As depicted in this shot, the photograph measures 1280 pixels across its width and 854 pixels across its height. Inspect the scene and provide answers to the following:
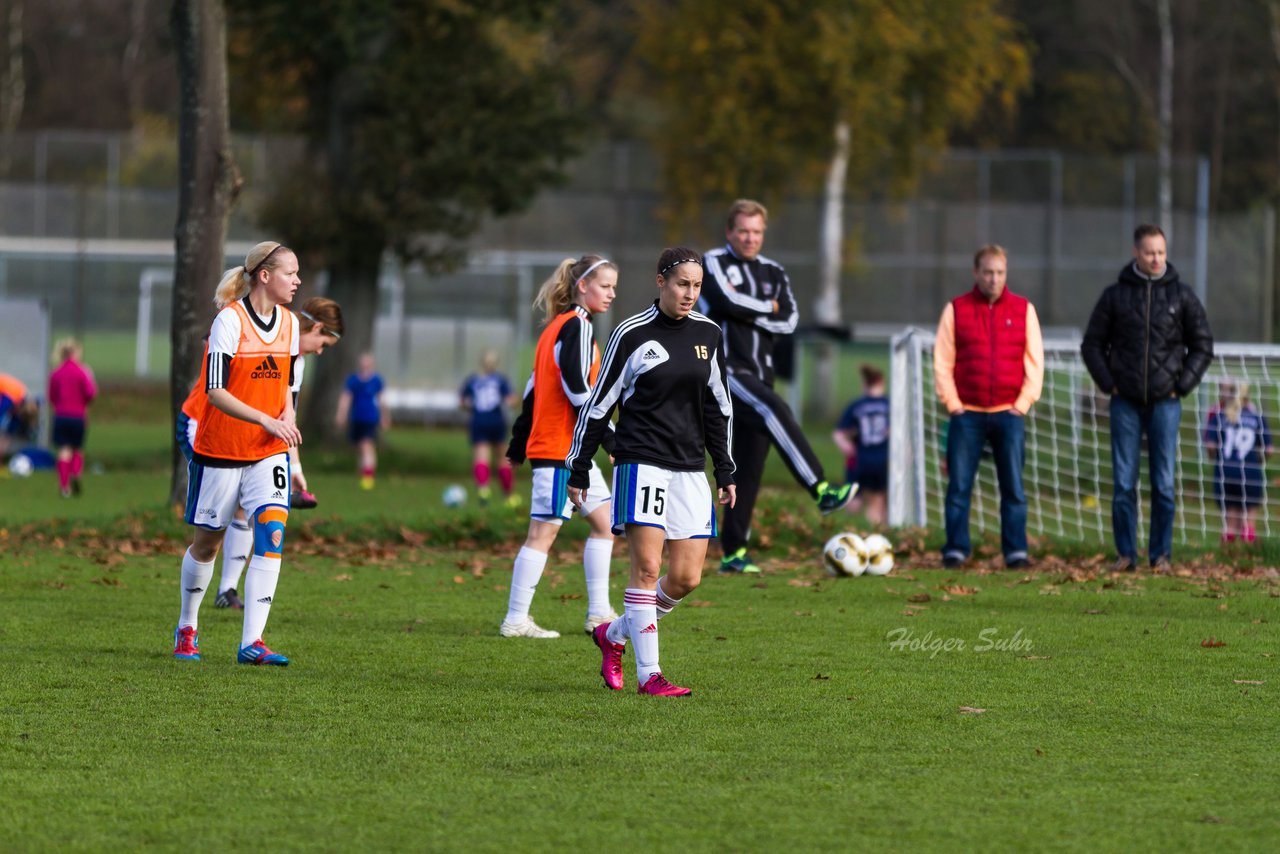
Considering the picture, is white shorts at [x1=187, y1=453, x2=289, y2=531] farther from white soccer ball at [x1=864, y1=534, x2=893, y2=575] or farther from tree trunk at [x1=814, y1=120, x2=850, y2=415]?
tree trunk at [x1=814, y1=120, x2=850, y2=415]

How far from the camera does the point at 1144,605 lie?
9250 mm

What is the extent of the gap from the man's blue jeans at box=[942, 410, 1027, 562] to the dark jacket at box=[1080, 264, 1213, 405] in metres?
0.67

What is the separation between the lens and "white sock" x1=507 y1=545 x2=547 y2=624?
836 cm

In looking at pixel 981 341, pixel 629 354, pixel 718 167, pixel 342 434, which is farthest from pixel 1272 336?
pixel 629 354

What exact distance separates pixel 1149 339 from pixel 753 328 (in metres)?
2.45

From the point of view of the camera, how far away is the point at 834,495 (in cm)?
989

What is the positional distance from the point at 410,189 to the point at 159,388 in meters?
15.0

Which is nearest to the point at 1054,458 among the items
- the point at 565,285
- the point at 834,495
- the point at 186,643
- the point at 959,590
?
the point at 959,590

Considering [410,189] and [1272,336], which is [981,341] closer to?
[410,189]

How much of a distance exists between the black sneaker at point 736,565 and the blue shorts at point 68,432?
11079 millimetres

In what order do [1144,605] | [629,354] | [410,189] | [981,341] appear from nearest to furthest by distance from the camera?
[629,354], [1144,605], [981,341], [410,189]

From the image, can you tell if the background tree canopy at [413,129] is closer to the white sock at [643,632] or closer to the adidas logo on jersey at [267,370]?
the adidas logo on jersey at [267,370]

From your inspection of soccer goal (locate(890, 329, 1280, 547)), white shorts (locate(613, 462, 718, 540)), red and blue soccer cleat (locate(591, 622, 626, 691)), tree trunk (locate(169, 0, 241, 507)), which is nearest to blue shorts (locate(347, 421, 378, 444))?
soccer goal (locate(890, 329, 1280, 547))

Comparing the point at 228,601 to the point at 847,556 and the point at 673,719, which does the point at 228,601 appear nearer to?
the point at 847,556
